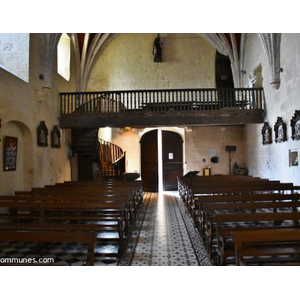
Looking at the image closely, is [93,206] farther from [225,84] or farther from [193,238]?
[225,84]

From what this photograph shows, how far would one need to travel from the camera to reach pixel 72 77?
13938 millimetres

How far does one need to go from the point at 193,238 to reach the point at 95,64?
13.6m

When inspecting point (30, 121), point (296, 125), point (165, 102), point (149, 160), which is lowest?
point (149, 160)

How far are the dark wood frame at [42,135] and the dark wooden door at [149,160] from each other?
6953 mm

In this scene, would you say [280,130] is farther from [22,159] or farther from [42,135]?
[22,159]

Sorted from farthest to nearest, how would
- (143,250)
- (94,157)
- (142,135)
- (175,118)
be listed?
1. (142,135)
2. (94,157)
3. (175,118)
4. (143,250)

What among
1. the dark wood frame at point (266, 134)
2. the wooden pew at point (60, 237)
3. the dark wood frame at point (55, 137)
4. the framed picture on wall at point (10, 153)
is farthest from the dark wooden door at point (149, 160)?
the wooden pew at point (60, 237)

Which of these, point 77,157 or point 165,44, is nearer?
point 77,157

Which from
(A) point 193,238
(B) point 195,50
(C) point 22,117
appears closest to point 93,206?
(A) point 193,238

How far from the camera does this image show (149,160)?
16078mm

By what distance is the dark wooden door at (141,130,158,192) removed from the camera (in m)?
15.8

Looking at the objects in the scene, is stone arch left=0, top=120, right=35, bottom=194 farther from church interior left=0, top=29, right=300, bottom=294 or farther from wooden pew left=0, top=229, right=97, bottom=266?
wooden pew left=0, top=229, right=97, bottom=266

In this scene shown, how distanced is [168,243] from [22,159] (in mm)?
6086

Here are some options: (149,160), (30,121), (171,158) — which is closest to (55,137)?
(30,121)
